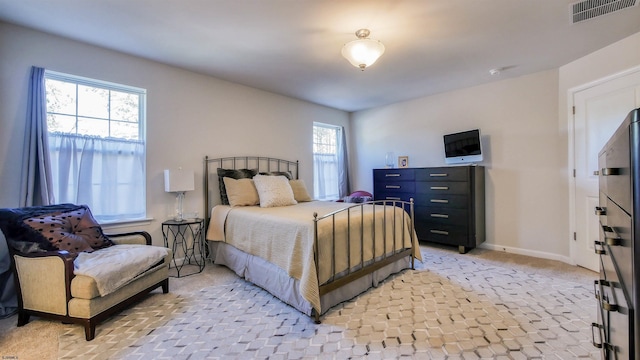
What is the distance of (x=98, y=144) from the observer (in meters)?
2.92

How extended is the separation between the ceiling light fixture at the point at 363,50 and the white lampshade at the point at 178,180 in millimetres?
2276

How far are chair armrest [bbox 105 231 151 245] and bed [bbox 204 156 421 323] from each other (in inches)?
31.5

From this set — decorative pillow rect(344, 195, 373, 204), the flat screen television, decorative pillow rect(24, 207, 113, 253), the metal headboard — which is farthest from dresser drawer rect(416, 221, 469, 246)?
decorative pillow rect(24, 207, 113, 253)

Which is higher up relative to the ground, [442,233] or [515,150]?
[515,150]

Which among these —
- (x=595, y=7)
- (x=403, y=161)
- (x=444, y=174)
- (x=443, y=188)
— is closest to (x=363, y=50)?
(x=595, y=7)

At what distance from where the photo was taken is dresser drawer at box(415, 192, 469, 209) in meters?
3.77

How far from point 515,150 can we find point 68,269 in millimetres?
5151

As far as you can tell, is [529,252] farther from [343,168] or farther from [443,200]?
[343,168]

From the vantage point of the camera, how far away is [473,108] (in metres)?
4.20

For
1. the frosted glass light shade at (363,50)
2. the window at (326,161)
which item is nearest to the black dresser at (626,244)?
the frosted glass light shade at (363,50)

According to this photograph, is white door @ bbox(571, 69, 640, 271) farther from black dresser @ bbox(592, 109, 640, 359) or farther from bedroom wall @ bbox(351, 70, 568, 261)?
black dresser @ bbox(592, 109, 640, 359)

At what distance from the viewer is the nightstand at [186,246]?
3297 millimetres

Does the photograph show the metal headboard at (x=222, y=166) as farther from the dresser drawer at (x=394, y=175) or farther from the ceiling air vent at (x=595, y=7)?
the ceiling air vent at (x=595, y=7)

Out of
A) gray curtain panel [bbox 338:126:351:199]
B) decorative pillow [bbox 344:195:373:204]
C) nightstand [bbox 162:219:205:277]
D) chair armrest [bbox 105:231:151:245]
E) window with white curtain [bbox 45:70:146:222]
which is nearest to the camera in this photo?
chair armrest [bbox 105:231:151:245]
